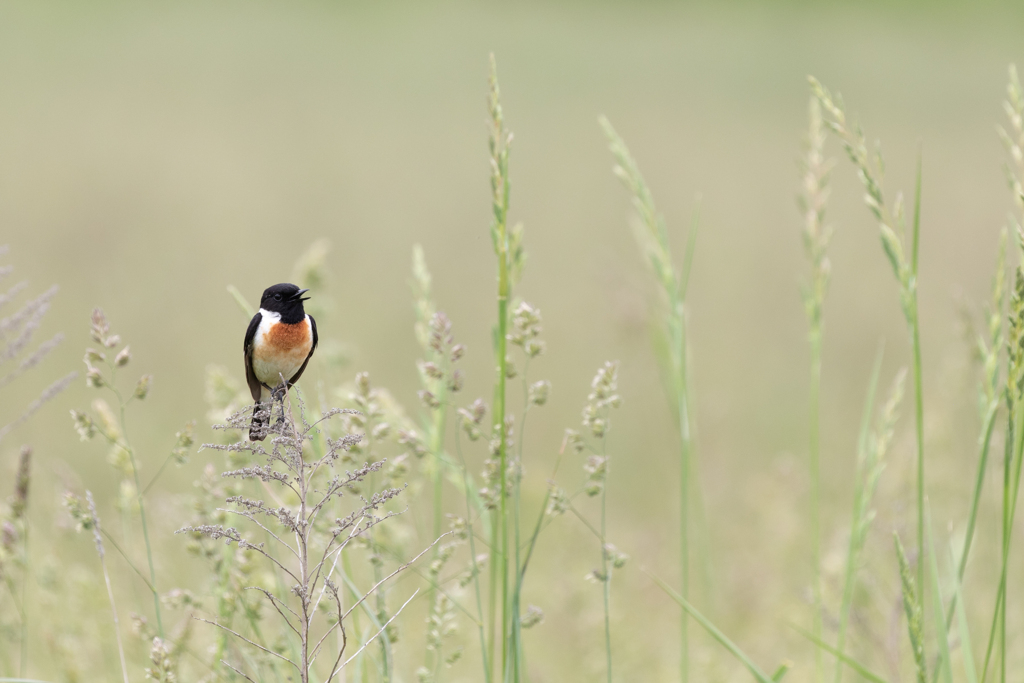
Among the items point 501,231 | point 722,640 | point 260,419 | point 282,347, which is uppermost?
point 282,347

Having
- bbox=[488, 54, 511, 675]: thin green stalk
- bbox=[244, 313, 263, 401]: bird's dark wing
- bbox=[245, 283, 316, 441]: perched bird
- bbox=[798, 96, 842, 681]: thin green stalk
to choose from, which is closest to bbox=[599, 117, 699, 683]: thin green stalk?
bbox=[798, 96, 842, 681]: thin green stalk

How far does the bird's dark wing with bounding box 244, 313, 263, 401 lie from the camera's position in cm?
236

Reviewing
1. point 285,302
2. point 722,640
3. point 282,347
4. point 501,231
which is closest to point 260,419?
point 282,347

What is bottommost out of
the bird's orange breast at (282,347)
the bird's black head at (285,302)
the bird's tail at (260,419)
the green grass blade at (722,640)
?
the green grass blade at (722,640)

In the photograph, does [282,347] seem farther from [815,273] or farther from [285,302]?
Result: [815,273]

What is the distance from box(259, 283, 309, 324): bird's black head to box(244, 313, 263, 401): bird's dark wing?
0.05 meters

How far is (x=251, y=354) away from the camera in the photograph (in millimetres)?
2443

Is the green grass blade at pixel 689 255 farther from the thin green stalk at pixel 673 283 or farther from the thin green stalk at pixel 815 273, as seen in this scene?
the thin green stalk at pixel 815 273

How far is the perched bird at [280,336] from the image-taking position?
2316mm

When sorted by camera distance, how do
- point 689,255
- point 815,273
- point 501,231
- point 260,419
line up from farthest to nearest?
point 815,273 → point 689,255 → point 260,419 → point 501,231

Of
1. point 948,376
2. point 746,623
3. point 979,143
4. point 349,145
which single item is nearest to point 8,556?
point 746,623

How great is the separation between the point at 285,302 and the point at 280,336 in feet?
0.34

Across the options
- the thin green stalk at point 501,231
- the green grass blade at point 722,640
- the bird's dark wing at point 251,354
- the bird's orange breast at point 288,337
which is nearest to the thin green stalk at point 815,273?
the green grass blade at point 722,640

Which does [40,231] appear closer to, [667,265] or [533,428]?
[533,428]
